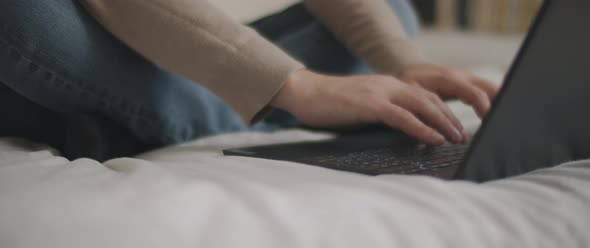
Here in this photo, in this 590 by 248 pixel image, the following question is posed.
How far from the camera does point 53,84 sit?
657mm

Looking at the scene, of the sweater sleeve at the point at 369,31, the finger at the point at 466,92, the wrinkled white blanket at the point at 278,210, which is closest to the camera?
the wrinkled white blanket at the point at 278,210

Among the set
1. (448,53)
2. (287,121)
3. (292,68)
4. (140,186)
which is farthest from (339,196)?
(448,53)

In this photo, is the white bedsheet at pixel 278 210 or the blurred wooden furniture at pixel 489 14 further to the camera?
the blurred wooden furniture at pixel 489 14

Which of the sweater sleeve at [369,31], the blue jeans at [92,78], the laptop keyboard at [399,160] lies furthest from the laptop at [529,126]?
the sweater sleeve at [369,31]

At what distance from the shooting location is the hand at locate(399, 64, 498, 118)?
0.80m

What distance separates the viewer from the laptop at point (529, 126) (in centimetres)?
42

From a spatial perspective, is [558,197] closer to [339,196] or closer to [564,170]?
[564,170]

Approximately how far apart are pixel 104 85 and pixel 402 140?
35cm

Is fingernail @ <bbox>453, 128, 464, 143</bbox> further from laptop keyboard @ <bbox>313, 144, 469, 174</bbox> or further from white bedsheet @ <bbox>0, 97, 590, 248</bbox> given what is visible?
white bedsheet @ <bbox>0, 97, 590, 248</bbox>

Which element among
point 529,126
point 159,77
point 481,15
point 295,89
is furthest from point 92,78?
point 481,15

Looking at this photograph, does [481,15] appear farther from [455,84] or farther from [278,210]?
[278,210]

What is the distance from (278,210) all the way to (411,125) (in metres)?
0.27

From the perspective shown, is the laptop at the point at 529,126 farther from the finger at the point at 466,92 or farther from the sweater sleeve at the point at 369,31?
the sweater sleeve at the point at 369,31

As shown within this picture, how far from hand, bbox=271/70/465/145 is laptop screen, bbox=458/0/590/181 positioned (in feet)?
0.44
